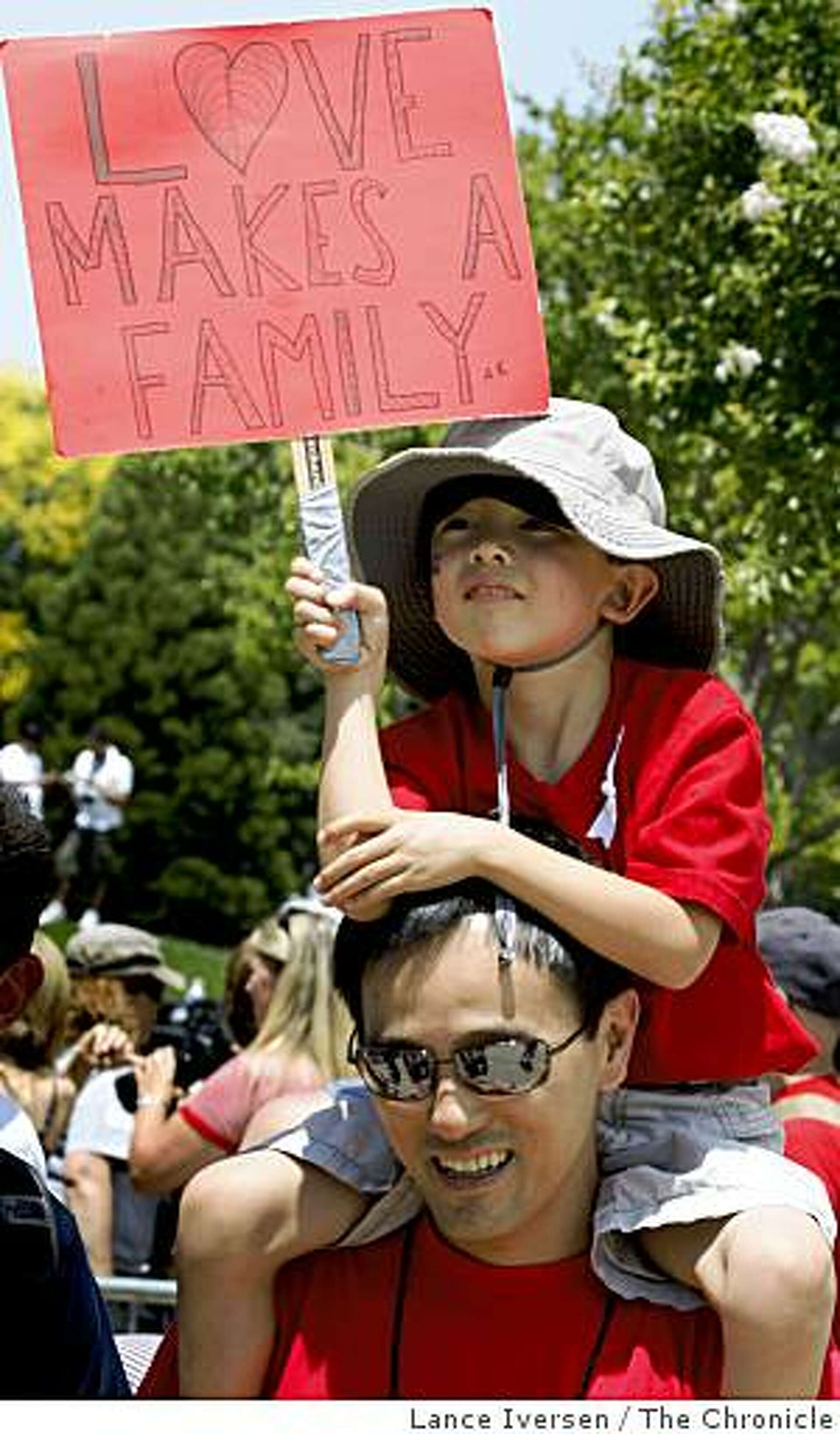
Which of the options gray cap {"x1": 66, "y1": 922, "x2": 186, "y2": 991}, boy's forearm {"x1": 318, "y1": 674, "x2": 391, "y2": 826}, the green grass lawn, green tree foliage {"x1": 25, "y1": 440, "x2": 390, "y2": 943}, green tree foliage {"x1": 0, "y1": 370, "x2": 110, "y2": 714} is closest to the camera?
boy's forearm {"x1": 318, "y1": 674, "x2": 391, "y2": 826}

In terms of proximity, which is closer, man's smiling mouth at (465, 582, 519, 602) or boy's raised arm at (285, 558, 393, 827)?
boy's raised arm at (285, 558, 393, 827)

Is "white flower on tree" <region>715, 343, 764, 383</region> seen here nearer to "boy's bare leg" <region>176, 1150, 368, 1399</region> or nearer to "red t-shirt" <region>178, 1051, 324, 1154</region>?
"red t-shirt" <region>178, 1051, 324, 1154</region>

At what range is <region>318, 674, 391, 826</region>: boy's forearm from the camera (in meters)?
2.96

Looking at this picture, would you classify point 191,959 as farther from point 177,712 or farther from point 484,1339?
point 484,1339

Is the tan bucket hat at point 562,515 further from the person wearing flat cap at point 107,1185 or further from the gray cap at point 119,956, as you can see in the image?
the gray cap at point 119,956

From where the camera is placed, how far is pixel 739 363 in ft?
42.2

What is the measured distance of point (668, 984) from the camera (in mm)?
2990

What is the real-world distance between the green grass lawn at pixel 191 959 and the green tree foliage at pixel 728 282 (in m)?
5.69

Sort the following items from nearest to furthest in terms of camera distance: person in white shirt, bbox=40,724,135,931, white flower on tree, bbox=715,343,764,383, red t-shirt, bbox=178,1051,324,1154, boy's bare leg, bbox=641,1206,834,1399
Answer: boy's bare leg, bbox=641,1206,834,1399 → red t-shirt, bbox=178,1051,324,1154 → white flower on tree, bbox=715,343,764,383 → person in white shirt, bbox=40,724,135,931

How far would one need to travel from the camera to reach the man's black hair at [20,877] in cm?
324

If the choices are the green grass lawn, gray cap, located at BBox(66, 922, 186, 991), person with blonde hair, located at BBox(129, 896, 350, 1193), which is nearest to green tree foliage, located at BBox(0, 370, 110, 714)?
the green grass lawn

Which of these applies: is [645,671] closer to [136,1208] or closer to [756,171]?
[136,1208]

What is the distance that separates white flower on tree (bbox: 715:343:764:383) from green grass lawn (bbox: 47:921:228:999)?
35.6 feet

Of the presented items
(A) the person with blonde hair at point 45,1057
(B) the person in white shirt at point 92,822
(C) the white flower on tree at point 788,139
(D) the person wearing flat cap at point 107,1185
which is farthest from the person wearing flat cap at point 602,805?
(B) the person in white shirt at point 92,822
